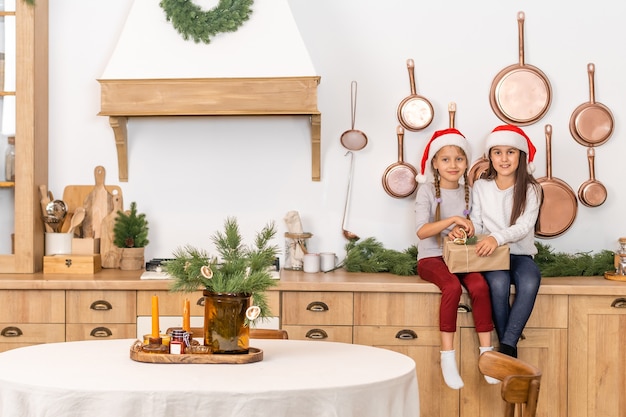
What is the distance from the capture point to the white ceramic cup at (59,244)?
3.96 metres

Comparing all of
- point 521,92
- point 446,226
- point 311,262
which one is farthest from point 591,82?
point 311,262

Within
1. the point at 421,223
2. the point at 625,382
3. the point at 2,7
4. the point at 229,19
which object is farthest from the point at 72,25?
the point at 625,382

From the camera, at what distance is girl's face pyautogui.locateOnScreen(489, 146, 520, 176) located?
375cm

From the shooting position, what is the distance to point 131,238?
13.2 ft

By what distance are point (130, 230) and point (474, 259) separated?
1688mm

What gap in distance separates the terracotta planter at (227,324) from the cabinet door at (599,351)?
1906 mm

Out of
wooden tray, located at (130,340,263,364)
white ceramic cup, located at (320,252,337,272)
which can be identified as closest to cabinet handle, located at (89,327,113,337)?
white ceramic cup, located at (320,252,337,272)

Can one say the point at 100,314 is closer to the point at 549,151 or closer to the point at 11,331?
the point at 11,331

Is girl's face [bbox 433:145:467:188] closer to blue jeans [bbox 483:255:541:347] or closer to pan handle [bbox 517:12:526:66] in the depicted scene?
blue jeans [bbox 483:255:541:347]

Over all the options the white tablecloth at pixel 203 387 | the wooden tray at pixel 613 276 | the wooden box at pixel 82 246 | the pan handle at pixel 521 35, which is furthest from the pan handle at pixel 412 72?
the white tablecloth at pixel 203 387

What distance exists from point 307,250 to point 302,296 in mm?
512

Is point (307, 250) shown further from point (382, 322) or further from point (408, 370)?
point (408, 370)

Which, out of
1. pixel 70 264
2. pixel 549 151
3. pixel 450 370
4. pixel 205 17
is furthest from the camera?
pixel 549 151

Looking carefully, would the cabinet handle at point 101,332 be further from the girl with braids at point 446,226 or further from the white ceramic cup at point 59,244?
the girl with braids at point 446,226
